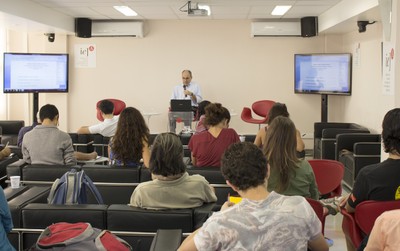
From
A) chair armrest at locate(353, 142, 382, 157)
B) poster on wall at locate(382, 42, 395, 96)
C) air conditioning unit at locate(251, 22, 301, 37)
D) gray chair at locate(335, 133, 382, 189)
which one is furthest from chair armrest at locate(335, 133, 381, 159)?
air conditioning unit at locate(251, 22, 301, 37)

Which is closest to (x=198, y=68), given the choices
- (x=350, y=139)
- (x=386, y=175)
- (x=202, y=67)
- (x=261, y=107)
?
(x=202, y=67)

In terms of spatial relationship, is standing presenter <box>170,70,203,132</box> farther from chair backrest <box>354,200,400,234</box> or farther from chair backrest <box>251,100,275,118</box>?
chair backrest <box>354,200,400,234</box>

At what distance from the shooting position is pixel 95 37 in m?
10.8

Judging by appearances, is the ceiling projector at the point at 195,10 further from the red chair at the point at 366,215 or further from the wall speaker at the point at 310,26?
the red chair at the point at 366,215

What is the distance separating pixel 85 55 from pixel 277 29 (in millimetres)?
4273

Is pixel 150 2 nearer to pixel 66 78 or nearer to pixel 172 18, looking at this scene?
pixel 172 18

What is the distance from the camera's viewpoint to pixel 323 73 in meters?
9.84

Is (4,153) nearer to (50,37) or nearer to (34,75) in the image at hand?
(34,75)

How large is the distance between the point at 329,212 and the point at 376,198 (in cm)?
42

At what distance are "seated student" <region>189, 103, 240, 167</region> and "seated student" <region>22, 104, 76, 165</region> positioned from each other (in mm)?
1343

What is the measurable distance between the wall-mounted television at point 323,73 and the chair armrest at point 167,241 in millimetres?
7673

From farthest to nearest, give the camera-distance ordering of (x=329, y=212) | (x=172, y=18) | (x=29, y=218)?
(x=172, y=18) < (x=329, y=212) < (x=29, y=218)

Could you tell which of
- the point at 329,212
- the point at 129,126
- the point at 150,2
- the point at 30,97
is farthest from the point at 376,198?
the point at 30,97

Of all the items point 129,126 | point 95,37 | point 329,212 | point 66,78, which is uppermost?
point 95,37
